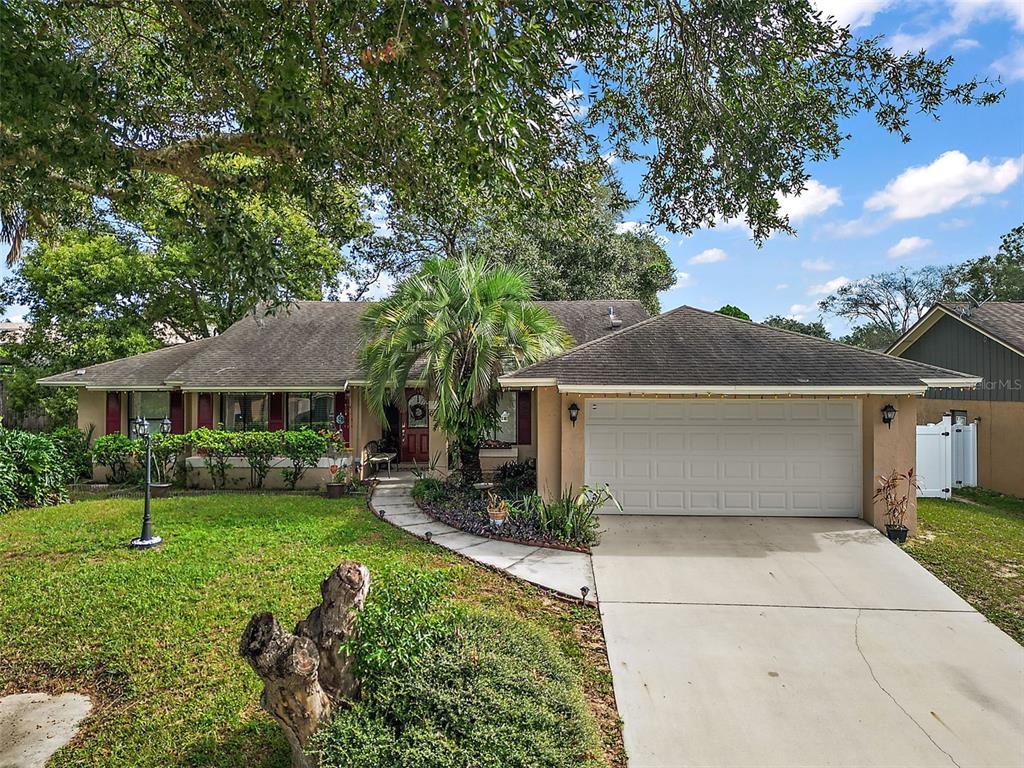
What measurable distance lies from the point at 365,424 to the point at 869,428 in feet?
37.1

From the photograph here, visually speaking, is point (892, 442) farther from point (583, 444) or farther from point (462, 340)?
point (462, 340)

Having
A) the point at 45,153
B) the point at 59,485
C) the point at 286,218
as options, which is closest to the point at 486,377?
the point at 45,153

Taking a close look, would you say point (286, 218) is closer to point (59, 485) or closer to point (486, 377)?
point (59, 485)

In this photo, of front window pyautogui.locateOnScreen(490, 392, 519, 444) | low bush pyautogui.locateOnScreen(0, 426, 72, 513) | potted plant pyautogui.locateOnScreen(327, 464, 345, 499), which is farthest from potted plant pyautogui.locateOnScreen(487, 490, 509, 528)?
low bush pyautogui.locateOnScreen(0, 426, 72, 513)

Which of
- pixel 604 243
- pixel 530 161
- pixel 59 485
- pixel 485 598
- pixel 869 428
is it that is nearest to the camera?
pixel 530 161

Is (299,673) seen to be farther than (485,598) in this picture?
No

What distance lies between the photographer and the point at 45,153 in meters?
4.25

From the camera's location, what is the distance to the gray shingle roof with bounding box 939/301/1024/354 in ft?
39.2

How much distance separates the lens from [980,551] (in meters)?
7.48

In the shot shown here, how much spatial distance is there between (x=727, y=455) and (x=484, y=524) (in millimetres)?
4307

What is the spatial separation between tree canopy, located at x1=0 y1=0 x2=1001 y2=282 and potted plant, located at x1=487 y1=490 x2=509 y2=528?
481 centimetres

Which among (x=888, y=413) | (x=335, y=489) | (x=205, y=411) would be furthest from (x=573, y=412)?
(x=205, y=411)

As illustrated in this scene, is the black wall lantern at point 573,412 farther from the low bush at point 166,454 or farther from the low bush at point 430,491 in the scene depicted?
the low bush at point 166,454

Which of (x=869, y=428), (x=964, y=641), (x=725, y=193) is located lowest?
(x=964, y=641)
